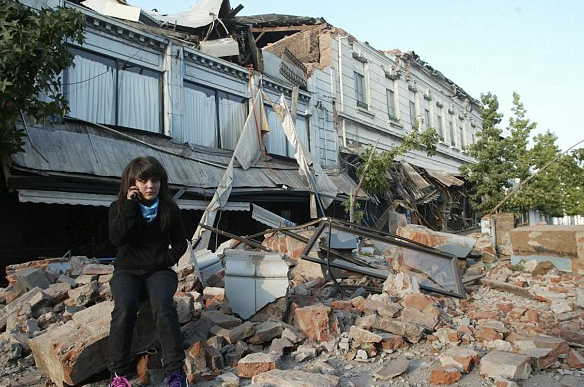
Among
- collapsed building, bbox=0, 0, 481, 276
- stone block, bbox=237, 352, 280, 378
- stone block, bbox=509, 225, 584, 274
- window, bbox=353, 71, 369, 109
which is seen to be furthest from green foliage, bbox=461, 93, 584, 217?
stone block, bbox=237, 352, 280, 378

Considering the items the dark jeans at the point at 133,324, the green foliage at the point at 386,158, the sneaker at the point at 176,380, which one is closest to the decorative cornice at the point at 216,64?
the green foliage at the point at 386,158

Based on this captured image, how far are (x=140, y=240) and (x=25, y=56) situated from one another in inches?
147

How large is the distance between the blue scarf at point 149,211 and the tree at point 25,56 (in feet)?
Answer: 11.5

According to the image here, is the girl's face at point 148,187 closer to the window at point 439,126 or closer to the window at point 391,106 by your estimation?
the window at point 391,106

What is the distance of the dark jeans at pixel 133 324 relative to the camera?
2586 millimetres

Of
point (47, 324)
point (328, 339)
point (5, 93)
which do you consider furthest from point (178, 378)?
point (5, 93)

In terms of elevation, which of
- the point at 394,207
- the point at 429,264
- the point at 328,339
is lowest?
the point at 328,339

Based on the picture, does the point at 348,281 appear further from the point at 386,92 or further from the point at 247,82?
the point at 386,92

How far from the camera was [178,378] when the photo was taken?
99.4 inches

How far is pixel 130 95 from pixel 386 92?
11.2 m

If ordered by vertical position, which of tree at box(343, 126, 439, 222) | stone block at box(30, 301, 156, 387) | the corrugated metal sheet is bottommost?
stone block at box(30, 301, 156, 387)

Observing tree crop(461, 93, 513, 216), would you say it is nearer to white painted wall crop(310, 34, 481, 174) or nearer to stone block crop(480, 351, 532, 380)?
white painted wall crop(310, 34, 481, 174)

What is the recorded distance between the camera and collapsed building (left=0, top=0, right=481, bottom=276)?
7.26 meters

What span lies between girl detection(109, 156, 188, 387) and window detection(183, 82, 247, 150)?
718 cm
